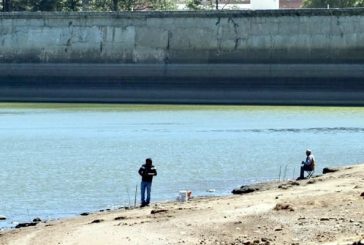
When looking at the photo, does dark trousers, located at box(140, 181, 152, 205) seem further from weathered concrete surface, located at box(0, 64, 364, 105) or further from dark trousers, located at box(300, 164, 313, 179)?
weathered concrete surface, located at box(0, 64, 364, 105)

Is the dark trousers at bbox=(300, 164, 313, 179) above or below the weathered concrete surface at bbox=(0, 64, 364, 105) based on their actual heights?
above

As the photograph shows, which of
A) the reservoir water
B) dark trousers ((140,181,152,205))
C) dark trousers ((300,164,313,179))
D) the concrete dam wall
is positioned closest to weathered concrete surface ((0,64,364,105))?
the concrete dam wall

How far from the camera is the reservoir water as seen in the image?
2922cm

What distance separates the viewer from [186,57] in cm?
7056

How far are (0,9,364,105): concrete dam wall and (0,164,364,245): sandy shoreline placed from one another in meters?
39.1

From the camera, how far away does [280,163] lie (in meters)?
35.1

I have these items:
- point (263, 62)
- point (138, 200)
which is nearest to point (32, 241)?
point (138, 200)

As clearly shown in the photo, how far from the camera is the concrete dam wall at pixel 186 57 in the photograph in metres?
64.5

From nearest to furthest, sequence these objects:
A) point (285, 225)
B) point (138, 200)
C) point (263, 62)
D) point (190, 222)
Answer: point (285, 225), point (190, 222), point (138, 200), point (263, 62)

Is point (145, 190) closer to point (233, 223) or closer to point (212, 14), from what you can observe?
point (233, 223)

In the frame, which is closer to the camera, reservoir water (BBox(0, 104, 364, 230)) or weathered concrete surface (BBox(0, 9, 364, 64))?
reservoir water (BBox(0, 104, 364, 230))

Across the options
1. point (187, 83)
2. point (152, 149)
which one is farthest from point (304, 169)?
point (187, 83)

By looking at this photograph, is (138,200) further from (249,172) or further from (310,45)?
(310,45)

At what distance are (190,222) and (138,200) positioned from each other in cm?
772
